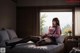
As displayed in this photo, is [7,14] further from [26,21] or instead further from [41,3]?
[41,3]

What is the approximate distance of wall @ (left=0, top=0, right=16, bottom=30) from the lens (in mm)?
5904

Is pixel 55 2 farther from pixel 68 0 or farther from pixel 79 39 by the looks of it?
pixel 79 39

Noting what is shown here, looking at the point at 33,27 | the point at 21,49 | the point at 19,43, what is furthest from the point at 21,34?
the point at 21,49

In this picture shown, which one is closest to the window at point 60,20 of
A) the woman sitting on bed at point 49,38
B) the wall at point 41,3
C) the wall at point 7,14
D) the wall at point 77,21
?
the wall at point 77,21

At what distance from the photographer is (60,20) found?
7.19 m

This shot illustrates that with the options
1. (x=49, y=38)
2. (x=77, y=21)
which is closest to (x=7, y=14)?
(x=49, y=38)

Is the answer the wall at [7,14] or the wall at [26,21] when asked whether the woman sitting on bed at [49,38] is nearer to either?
the wall at [7,14]

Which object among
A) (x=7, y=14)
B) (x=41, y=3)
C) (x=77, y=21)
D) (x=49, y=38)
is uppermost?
(x=41, y=3)

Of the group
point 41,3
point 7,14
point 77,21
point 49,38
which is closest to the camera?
point 49,38

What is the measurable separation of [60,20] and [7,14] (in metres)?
2.20

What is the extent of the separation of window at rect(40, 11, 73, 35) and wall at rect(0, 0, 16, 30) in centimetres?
116

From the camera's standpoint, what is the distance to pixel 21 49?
4297 millimetres

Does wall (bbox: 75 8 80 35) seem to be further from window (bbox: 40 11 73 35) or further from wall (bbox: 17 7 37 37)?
wall (bbox: 17 7 37 37)

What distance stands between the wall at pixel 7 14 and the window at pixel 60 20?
1156mm
